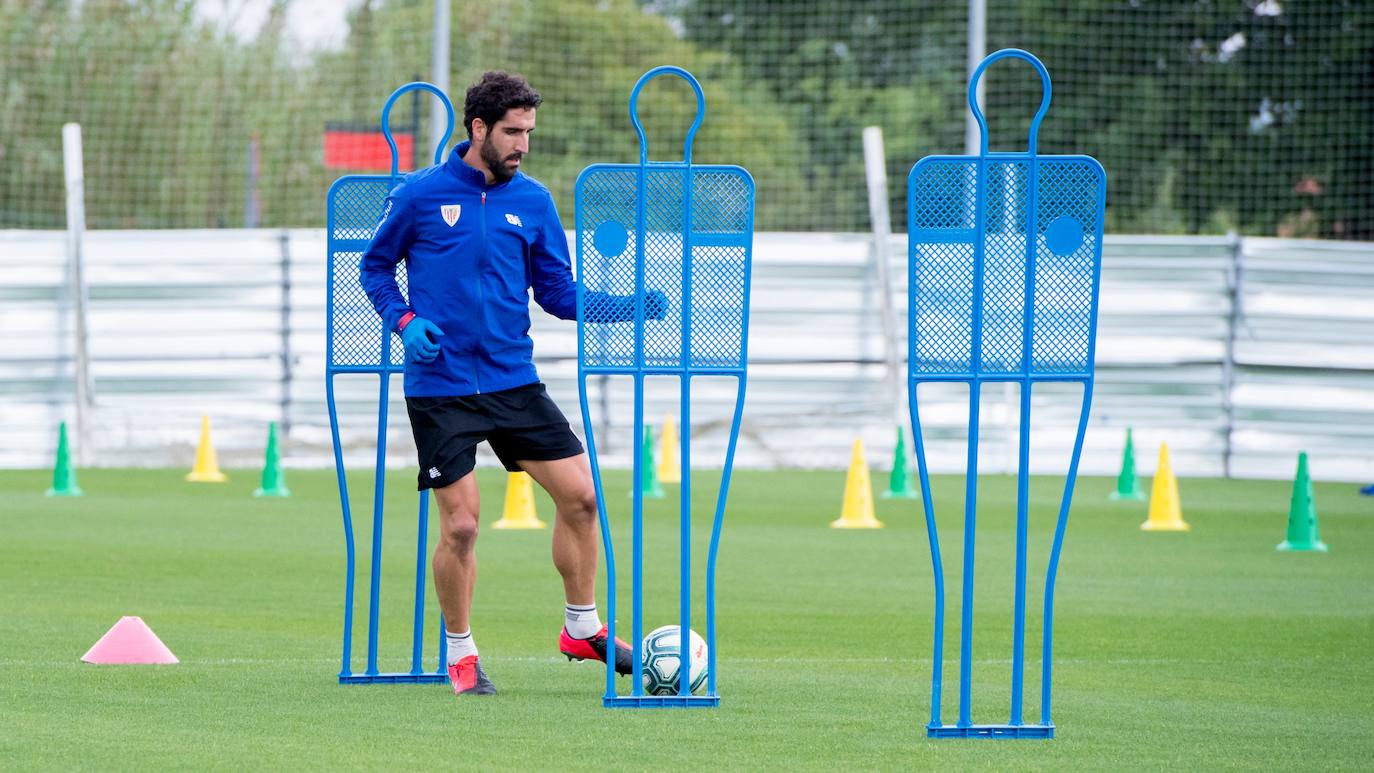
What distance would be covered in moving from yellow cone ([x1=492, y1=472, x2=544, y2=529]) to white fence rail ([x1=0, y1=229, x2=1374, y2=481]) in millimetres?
6044

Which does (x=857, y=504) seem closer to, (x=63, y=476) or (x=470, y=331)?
(x=63, y=476)

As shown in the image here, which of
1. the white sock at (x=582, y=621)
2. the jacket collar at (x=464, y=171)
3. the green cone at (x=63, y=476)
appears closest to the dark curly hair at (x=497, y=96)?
the jacket collar at (x=464, y=171)

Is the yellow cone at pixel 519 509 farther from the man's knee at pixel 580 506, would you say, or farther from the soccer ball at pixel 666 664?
the soccer ball at pixel 666 664

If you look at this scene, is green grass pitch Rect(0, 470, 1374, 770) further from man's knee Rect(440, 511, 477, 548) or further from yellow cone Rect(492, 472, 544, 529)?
man's knee Rect(440, 511, 477, 548)

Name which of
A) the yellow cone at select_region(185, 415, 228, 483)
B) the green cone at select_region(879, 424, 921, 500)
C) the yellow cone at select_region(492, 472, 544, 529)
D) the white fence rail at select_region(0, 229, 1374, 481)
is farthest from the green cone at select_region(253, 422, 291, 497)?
the green cone at select_region(879, 424, 921, 500)

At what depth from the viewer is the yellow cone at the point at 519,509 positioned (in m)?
12.9

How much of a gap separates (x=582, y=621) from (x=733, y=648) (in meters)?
1.38

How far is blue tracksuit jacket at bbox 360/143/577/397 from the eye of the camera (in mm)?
6598

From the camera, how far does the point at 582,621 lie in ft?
22.4

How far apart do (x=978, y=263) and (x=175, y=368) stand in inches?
569

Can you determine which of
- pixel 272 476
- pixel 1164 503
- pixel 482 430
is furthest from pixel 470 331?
pixel 272 476

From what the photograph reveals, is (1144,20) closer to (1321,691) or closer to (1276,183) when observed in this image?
(1276,183)

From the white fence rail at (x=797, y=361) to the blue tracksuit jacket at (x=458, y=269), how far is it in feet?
40.4

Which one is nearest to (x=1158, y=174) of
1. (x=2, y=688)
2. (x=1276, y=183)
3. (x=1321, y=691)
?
(x=1276, y=183)
